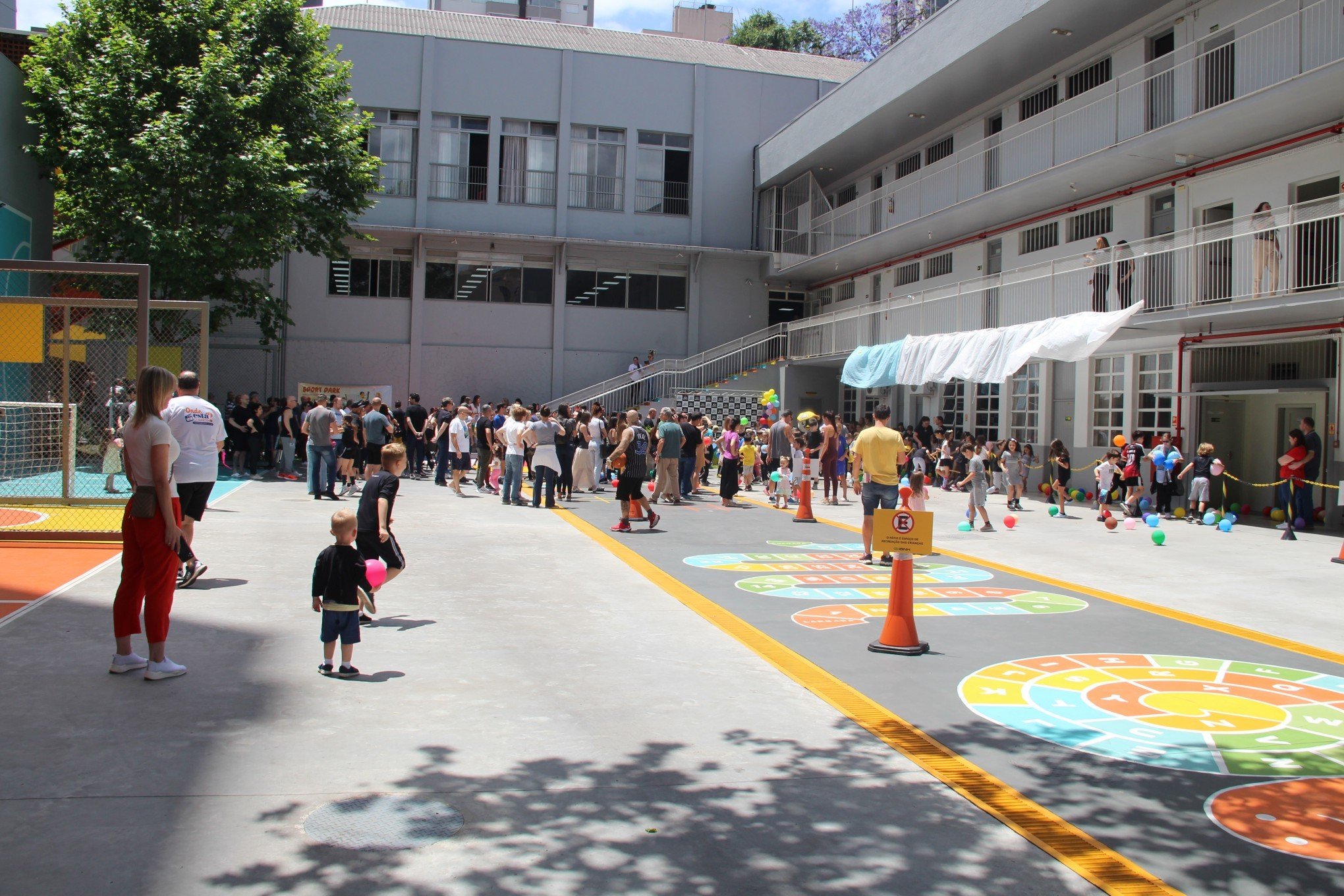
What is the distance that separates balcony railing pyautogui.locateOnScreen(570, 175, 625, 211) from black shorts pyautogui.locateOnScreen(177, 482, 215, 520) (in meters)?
27.7

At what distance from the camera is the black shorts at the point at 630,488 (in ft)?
48.5

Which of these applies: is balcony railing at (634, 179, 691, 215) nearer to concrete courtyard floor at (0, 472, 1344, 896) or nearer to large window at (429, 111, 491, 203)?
large window at (429, 111, 491, 203)

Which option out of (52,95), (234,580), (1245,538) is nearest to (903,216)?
(1245,538)

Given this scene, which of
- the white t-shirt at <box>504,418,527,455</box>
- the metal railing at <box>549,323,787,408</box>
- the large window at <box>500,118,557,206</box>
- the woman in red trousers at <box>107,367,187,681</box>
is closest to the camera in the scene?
the woman in red trousers at <box>107,367,187,681</box>

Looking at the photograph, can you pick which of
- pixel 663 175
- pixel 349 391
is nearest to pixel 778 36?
pixel 663 175

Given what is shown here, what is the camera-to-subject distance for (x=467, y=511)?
16.4 m

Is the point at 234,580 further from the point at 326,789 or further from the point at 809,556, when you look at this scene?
the point at 809,556

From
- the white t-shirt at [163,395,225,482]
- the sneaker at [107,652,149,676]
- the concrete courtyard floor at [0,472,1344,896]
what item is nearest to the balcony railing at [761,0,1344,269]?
the concrete courtyard floor at [0,472,1344,896]

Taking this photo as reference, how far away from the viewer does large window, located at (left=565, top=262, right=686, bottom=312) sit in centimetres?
3547

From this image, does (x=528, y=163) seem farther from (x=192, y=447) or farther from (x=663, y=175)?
(x=192, y=447)

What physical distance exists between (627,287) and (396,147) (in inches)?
348

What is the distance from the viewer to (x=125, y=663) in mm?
6059

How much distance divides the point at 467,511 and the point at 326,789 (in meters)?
12.2

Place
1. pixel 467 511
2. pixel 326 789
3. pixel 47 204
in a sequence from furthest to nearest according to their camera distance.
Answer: pixel 47 204
pixel 467 511
pixel 326 789
